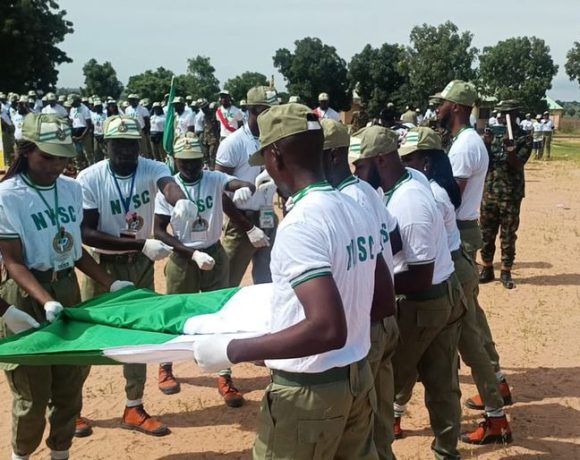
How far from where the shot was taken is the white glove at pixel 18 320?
11.3 ft

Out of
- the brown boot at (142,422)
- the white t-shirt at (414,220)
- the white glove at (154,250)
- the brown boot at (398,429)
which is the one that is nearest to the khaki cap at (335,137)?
the white t-shirt at (414,220)

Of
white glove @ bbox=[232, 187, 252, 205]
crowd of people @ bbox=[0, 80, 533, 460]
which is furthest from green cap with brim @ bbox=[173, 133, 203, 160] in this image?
white glove @ bbox=[232, 187, 252, 205]

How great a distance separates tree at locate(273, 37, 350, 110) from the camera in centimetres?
4522

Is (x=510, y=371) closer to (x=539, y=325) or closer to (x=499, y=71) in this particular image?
(x=539, y=325)

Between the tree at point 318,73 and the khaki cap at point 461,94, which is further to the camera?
the tree at point 318,73

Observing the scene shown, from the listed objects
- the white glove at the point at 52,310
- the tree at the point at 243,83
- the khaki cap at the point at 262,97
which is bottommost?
the white glove at the point at 52,310

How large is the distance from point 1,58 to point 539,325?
125ft

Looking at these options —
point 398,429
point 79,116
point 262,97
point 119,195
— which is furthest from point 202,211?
point 79,116

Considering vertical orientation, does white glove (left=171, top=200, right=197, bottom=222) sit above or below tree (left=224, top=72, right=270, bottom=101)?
below

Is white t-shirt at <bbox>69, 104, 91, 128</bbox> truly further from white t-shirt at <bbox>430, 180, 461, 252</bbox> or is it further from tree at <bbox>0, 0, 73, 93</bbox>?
tree at <bbox>0, 0, 73, 93</bbox>

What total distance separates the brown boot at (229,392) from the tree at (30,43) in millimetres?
37587

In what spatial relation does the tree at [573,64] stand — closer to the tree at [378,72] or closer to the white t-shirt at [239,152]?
the tree at [378,72]

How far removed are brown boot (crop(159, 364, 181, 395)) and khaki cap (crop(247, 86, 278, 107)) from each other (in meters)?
2.60

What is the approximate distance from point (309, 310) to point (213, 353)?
49cm
